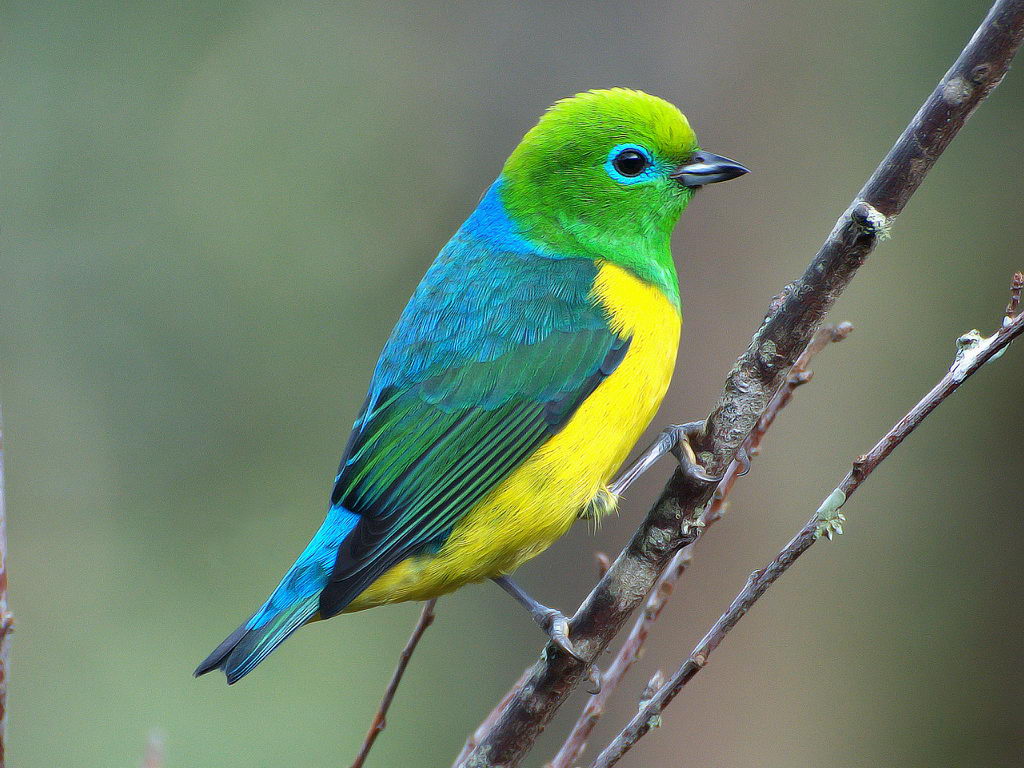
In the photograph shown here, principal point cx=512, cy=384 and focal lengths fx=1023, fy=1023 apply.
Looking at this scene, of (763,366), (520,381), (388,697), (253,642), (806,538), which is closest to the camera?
(806,538)

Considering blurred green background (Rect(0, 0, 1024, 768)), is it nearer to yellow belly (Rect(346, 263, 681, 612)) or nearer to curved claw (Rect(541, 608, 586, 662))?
yellow belly (Rect(346, 263, 681, 612))

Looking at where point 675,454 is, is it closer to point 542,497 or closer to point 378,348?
point 542,497

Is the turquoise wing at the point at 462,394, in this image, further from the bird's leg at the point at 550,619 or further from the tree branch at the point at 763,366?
the tree branch at the point at 763,366

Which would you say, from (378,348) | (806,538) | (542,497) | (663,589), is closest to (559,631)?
(663,589)

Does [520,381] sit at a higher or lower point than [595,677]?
higher

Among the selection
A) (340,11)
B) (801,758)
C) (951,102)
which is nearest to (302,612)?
(951,102)

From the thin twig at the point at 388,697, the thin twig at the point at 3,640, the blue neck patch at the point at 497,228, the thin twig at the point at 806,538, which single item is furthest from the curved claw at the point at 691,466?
the thin twig at the point at 3,640

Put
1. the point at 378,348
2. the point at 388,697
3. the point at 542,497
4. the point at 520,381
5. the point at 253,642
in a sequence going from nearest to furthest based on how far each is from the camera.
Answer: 1. the point at 388,697
2. the point at 253,642
3. the point at 542,497
4. the point at 520,381
5. the point at 378,348
